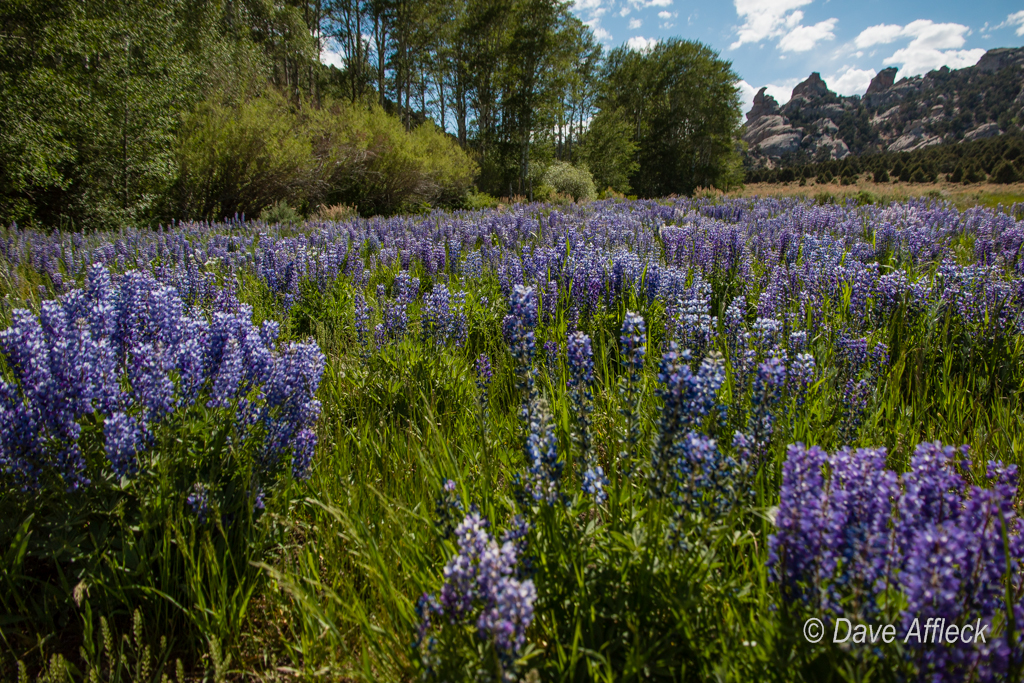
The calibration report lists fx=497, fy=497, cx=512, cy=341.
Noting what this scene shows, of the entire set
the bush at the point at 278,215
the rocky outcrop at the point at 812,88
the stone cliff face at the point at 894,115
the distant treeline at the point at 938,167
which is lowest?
the bush at the point at 278,215

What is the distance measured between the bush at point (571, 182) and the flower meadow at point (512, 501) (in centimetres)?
2908

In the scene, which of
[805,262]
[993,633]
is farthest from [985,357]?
[993,633]

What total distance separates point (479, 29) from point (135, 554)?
40.1m

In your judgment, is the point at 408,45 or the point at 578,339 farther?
the point at 408,45

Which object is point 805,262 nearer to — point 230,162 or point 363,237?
point 363,237

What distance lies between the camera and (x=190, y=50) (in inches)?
857

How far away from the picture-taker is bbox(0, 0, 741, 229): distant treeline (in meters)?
13.6

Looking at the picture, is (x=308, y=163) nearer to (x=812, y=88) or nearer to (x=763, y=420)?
(x=763, y=420)

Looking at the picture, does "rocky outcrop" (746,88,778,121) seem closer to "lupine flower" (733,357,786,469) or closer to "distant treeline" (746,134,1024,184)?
"distant treeline" (746,134,1024,184)

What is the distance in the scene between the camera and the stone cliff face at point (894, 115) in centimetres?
11950

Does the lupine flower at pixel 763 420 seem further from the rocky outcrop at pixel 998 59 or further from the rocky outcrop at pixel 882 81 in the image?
the rocky outcrop at pixel 882 81

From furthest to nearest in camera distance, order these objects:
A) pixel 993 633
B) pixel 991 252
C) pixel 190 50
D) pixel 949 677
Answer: pixel 190 50
pixel 991 252
pixel 993 633
pixel 949 677

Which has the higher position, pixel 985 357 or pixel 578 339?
pixel 578 339

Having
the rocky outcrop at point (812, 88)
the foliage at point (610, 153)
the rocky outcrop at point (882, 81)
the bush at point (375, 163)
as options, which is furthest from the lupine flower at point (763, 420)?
the rocky outcrop at point (882, 81)
